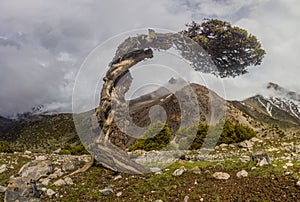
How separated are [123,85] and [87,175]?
5162mm

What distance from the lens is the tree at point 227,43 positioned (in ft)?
58.5

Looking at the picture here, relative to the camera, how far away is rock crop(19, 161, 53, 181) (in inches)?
580

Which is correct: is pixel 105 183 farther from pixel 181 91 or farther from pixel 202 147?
pixel 202 147

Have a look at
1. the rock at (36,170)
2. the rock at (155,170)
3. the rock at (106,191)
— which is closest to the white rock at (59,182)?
the rock at (36,170)

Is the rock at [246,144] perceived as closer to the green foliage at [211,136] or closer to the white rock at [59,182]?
the green foliage at [211,136]

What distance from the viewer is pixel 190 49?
17.8 metres

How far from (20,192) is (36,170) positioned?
161 inches

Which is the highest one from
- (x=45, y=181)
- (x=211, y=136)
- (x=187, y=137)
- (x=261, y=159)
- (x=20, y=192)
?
(x=187, y=137)

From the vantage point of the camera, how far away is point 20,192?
11.1 metres

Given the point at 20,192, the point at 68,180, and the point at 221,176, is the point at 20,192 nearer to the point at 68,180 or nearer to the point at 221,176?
the point at 68,180

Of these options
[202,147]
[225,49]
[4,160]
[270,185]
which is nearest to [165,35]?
[225,49]

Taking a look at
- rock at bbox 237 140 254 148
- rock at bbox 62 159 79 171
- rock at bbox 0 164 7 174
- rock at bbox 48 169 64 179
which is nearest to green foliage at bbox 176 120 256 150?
rock at bbox 237 140 254 148

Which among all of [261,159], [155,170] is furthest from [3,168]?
[261,159]

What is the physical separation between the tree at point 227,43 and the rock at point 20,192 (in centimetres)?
1159
